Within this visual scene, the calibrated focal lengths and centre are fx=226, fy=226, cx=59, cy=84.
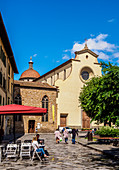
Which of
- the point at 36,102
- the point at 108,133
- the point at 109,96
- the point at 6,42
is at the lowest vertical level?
the point at 108,133

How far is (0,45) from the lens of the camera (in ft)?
75.0

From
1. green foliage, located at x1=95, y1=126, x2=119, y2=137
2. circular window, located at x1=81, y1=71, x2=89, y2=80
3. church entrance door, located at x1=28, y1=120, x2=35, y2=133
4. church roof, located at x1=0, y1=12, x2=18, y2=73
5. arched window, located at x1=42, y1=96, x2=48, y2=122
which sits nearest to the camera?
green foliage, located at x1=95, y1=126, x2=119, y2=137

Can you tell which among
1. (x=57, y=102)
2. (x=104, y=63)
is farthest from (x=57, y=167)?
(x=57, y=102)

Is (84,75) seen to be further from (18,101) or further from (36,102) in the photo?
(18,101)

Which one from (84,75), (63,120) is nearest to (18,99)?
(63,120)

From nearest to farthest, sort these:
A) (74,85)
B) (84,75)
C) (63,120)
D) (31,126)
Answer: (31,126), (63,120), (74,85), (84,75)

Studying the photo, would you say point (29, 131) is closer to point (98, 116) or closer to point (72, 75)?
point (72, 75)

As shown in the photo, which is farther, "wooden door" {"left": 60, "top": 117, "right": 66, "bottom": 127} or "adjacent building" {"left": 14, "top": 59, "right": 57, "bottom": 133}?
"wooden door" {"left": 60, "top": 117, "right": 66, "bottom": 127}

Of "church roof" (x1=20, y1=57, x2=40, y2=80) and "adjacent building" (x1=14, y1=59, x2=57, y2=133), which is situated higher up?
"church roof" (x1=20, y1=57, x2=40, y2=80)

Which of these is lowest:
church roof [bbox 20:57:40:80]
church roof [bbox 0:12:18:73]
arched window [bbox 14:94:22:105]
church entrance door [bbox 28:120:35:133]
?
church entrance door [bbox 28:120:35:133]

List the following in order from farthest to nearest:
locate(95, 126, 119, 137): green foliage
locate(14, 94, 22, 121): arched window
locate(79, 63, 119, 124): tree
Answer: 1. locate(14, 94, 22, 121): arched window
2. locate(95, 126, 119, 137): green foliage
3. locate(79, 63, 119, 124): tree

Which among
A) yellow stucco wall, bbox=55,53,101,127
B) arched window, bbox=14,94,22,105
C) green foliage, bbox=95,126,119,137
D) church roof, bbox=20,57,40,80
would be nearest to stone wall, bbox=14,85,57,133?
arched window, bbox=14,94,22,105

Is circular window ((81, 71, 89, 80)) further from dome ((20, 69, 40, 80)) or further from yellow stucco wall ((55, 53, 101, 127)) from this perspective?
dome ((20, 69, 40, 80))

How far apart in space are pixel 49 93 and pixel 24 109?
29900 mm
